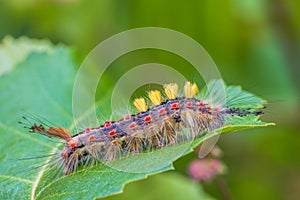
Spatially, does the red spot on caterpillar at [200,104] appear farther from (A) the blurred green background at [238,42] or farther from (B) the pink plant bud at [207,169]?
(A) the blurred green background at [238,42]

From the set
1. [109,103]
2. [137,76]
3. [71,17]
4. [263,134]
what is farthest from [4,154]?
[71,17]

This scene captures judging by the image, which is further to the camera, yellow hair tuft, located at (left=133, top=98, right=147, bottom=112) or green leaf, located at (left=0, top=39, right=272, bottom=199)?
yellow hair tuft, located at (left=133, top=98, right=147, bottom=112)

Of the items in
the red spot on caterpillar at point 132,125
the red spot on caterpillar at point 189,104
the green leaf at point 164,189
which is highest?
the red spot on caterpillar at point 189,104

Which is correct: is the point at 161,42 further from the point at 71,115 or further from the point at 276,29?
the point at 71,115

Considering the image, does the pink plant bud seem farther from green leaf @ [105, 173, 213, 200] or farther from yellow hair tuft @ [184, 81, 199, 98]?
green leaf @ [105, 173, 213, 200]

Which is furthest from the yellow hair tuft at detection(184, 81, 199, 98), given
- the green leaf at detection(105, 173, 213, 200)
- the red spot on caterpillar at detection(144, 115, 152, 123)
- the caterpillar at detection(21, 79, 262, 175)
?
the green leaf at detection(105, 173, 213, 200)

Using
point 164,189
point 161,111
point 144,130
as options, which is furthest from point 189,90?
point 164,189

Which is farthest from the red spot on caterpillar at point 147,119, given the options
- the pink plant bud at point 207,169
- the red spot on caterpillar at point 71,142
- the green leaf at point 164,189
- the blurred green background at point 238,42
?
the blurred green background at point 238,42
